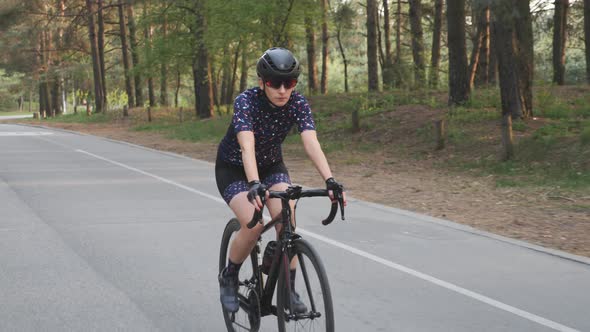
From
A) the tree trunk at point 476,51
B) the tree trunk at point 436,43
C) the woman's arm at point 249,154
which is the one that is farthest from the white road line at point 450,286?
the tree trunk at point 476,51

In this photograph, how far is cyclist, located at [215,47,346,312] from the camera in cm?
427

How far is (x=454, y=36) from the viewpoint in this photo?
73.9ft

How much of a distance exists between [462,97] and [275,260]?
1936 cm

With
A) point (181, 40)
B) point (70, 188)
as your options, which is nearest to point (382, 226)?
point (70, 188)

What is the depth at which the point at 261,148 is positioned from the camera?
4688 millimetres

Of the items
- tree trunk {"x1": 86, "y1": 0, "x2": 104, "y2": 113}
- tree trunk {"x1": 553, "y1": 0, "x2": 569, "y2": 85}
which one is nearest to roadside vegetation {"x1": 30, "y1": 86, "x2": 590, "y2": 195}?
tree trunk {"x1": 553, "y1": 0, "x2": 569, "y2": 85}

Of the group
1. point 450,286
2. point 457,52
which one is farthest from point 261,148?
point 457,52

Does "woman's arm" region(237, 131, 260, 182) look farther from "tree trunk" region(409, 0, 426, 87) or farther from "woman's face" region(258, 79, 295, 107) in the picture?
"tree trunk" region(409, 0, 426, 87)

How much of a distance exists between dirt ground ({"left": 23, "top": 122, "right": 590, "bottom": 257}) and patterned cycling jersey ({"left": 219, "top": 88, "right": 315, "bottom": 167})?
4.75 metres

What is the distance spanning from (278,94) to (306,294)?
1166 mm

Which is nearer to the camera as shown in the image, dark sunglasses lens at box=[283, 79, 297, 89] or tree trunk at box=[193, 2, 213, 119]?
dark sunglasses lens at box=[283, 79, 297, 89]

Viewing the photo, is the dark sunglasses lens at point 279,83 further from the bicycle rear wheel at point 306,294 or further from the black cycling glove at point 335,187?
the bicycle rear wheel at point 306,294

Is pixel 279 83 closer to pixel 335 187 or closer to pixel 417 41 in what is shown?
pixel 335 187

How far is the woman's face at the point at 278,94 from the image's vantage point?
4363mm
